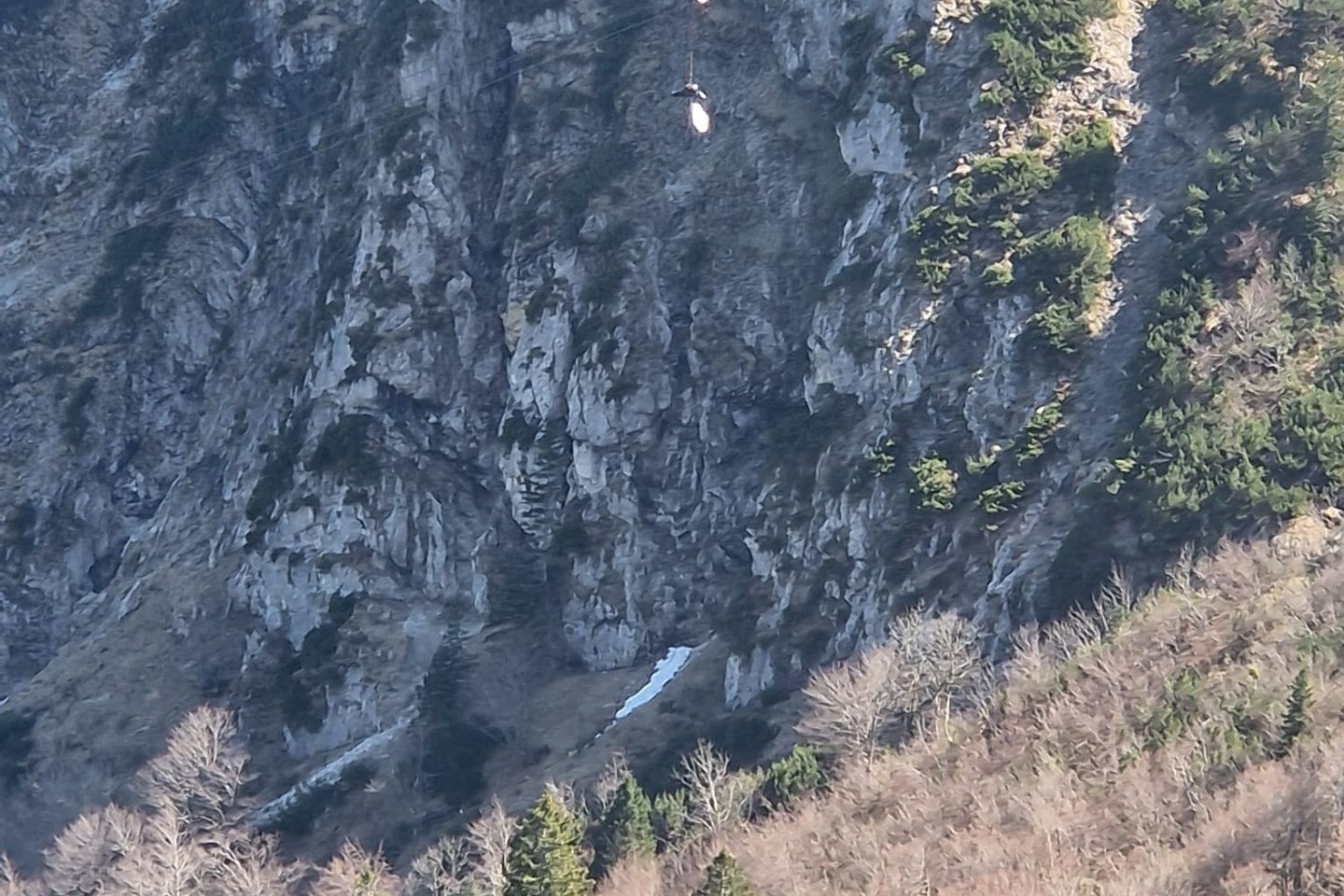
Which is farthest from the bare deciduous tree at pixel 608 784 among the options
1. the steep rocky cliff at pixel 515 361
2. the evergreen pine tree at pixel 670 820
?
the steep rocky cliff at pixel 515 361

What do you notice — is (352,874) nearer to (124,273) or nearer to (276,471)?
(276,471)

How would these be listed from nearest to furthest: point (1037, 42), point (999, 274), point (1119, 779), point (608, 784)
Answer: point (1119, 779), point (608, 784), point (999, 274), point (1037, 42)

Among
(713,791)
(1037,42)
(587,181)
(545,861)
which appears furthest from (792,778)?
(587,181)

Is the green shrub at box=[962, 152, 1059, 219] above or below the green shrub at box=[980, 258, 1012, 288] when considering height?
above

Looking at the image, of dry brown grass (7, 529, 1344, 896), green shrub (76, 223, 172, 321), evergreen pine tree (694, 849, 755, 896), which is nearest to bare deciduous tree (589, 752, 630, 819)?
dry brown grass (7, 529, 1344, 896)

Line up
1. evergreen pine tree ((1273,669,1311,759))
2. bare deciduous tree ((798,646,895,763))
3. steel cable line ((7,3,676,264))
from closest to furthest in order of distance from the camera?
evergreen pine tree ((1273,669,1311,759))
bare deciduous tree ((798,646,895,763))
steel cable line ((7,3,676,264))

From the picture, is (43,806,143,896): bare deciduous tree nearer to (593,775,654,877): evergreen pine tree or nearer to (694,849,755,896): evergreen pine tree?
(593,775,654,877): evergreen pine tree

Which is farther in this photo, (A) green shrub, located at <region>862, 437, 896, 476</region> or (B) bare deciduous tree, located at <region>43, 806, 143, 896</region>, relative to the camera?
(B) bare deciduous tree, located at <region>43, 806, 143, 896</region>
